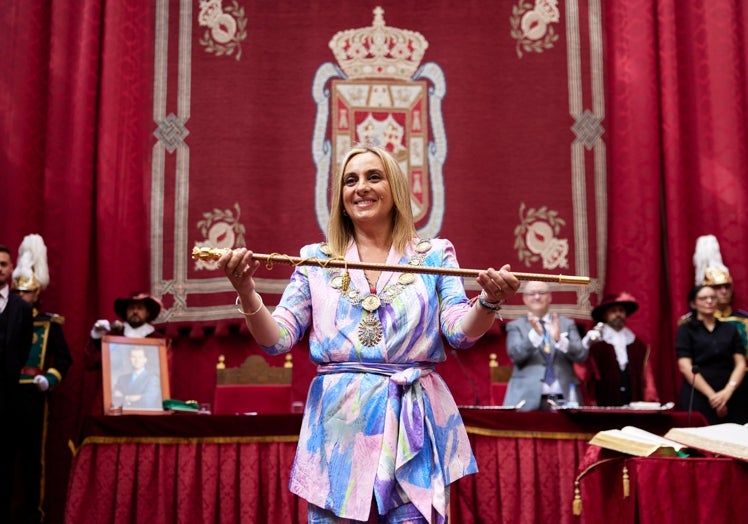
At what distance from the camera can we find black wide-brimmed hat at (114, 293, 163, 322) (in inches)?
233

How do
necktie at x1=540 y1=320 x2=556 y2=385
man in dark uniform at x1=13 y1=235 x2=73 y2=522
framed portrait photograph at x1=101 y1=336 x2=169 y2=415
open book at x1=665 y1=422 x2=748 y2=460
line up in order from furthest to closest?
man in dark uniform at x1=13 y1=235 x2=73 y2=522 → necktie at x1=540 y1=320 x2=556 y2=385 → framed portrait photograph at x1=101 y1=336 x2=169 y2=415 → open book at x1=665 y1=422 x2=748 y2=460

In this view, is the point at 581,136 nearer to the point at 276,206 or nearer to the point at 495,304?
the point at 276,206

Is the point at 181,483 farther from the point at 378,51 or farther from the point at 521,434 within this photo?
the point at 378,51

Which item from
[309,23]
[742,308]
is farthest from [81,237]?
[742,308]

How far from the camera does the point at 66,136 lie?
661 cm

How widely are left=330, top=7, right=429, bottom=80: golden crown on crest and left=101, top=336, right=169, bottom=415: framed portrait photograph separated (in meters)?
2.58

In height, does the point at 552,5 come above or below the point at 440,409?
above

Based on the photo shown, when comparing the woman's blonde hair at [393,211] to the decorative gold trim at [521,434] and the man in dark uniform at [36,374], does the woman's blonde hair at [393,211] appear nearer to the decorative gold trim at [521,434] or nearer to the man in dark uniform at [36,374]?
Answer: the decorative gold trim at [521,434]

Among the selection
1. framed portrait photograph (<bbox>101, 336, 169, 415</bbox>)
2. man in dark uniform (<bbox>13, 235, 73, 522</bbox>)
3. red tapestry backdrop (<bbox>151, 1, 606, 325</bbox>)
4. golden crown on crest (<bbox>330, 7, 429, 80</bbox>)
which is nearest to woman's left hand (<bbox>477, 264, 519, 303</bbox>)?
framed portrait photograph (<bbox>101, 336, 169, 415</bbox>)

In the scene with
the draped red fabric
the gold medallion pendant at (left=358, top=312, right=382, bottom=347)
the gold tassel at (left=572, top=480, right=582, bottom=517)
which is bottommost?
the draped red fabric

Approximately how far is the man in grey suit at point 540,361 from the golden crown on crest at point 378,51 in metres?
2.32

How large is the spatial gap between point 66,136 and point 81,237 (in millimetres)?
747

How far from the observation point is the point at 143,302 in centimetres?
594

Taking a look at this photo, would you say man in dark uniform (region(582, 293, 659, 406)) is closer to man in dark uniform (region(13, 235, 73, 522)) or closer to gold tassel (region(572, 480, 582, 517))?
gold tassel (region(572, 480, 582, 517))
